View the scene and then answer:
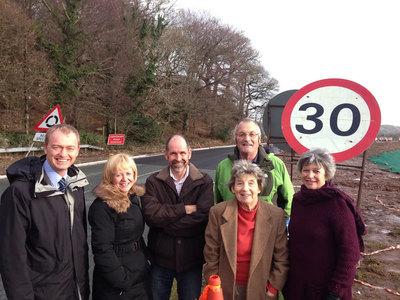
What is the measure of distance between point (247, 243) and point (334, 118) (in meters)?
1.84

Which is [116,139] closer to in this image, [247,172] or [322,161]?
[247,172]

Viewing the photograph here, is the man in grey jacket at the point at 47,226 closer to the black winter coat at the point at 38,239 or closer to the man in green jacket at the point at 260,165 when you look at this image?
the black winter coat at the point at 38,239

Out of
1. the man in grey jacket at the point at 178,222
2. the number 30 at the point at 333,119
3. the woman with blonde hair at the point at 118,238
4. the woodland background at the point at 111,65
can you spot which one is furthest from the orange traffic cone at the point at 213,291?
the woodland background at the point at 111,65

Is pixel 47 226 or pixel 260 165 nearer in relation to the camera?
pixel 47 226

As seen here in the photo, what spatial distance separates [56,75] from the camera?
17.9m

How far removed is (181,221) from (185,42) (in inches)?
1088

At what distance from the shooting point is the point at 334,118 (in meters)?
3.22

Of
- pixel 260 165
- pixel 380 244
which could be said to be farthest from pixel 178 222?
pixel 380 244

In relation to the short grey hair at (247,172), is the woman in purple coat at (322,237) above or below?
below

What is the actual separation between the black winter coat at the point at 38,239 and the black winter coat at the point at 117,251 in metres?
0.15

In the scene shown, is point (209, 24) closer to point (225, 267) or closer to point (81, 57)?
point (81, 57)

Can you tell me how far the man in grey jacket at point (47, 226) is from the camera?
1.94m

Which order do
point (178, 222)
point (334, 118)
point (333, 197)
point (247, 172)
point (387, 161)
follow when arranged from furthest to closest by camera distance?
point (387, 161) → point (334, 118) → point (178, 222) → point (247, 172) → point (333, 197)

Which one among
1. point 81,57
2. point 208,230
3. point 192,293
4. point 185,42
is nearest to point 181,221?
point 208,230
